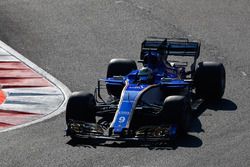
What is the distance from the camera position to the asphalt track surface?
15.7 m

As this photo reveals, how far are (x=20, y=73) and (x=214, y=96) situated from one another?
503cm

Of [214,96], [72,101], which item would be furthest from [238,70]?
[72,101]

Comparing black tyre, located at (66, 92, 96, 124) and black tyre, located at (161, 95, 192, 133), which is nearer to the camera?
black tyre, located at (161, 95, 192, 133)

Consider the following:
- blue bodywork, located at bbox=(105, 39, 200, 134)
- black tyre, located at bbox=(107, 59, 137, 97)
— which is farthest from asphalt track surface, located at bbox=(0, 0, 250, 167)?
black tyre, located at bbox=(107, 59, 137, 97)

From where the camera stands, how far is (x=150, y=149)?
628 inches

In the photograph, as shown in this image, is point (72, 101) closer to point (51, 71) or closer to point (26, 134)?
point (26, 134)

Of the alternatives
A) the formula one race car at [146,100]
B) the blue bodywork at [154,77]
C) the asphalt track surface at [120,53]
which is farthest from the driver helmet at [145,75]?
the asphalt track surface at [120,53]

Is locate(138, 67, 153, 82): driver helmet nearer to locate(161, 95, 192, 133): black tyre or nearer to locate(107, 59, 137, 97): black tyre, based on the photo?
locate(161, 95, 192, 133): black tyre

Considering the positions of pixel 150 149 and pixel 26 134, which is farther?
pixel 26 134

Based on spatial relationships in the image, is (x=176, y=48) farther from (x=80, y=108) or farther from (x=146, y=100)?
(x=80, y=108)

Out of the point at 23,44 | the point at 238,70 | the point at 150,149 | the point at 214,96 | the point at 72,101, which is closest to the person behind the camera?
the point at 150,149

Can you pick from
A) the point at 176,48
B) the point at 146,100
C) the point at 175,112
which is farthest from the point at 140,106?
the point at 176,48

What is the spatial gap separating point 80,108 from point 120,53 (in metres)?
6.28

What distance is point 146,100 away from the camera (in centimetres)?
1727
